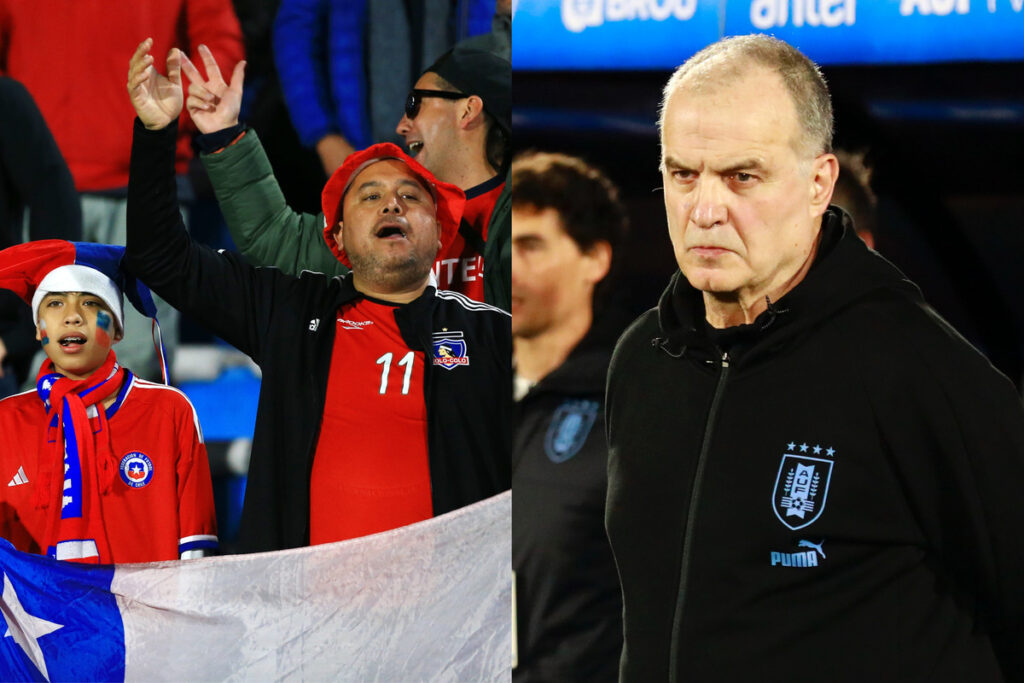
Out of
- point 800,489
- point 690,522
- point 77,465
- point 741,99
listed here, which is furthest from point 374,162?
point 800,489

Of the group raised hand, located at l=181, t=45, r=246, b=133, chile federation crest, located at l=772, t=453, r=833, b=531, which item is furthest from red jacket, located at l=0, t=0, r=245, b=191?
chile federation crest, located at l=772, t=453, r=833, b=531

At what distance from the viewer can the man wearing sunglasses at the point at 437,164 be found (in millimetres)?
2604

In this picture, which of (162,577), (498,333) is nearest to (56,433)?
(162,577)

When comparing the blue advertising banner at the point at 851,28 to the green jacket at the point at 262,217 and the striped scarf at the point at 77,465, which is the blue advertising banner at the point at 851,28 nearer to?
the green jacket at the point at 262,217

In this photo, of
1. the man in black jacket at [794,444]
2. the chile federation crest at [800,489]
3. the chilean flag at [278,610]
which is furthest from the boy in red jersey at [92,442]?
the chile federation crest at [800,489]

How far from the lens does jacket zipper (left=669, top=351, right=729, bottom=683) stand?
2.16 meters

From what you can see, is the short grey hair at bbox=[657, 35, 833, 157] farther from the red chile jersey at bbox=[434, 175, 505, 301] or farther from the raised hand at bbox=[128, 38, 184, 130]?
the raised hand at bbox=[128, 38, 184, 130]

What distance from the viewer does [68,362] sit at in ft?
8.90

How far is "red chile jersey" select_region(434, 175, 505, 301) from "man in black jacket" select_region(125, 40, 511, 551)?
0.09 ft

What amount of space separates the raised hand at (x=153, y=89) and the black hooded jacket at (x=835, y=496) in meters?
1.33

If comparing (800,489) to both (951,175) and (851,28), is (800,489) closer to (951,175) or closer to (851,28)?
(951,175)

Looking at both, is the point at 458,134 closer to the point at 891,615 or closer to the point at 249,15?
the point at 249,15

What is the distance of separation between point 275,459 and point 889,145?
153cm

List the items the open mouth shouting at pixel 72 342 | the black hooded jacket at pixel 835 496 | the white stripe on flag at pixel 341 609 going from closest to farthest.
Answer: the black hooded jacket at pixel 835 496 < the white stripe on flag at pixel 341 609 < the open mouth shouting at pixel 72 342
